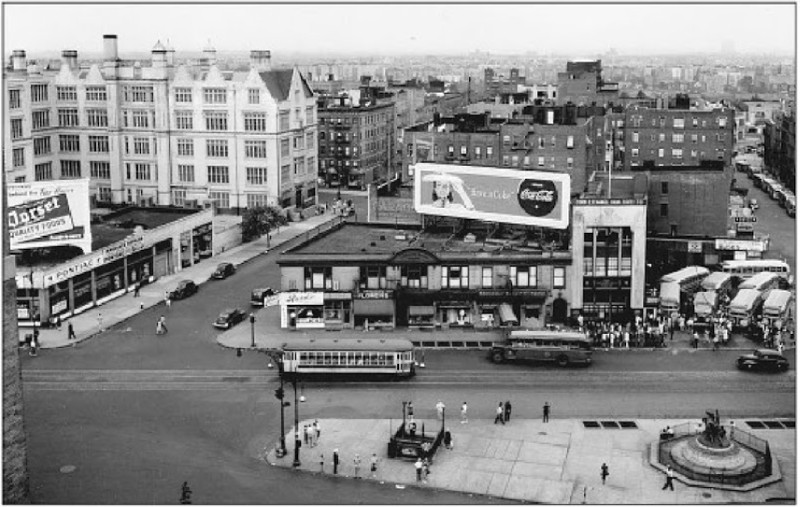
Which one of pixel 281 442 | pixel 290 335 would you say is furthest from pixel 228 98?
pixel 281 442

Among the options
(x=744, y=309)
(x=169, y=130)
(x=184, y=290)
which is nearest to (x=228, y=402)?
(x=184, y=290)

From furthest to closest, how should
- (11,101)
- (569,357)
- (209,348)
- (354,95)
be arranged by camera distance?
(354,95)
(11,101)
(209,348)
(569,357)

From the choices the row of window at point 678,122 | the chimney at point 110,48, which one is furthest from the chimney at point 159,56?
the row of window at point 678,122

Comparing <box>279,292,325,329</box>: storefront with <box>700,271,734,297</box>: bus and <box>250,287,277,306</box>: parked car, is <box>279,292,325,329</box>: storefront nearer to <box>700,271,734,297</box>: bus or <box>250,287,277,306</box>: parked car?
<box>250,287,277,306</box>: parked car

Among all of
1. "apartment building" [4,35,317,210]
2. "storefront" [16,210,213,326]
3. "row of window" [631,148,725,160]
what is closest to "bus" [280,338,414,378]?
"storefront" [16,210,213,326]

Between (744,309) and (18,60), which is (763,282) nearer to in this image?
(744,309)

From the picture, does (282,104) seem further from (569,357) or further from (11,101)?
(569,357)
